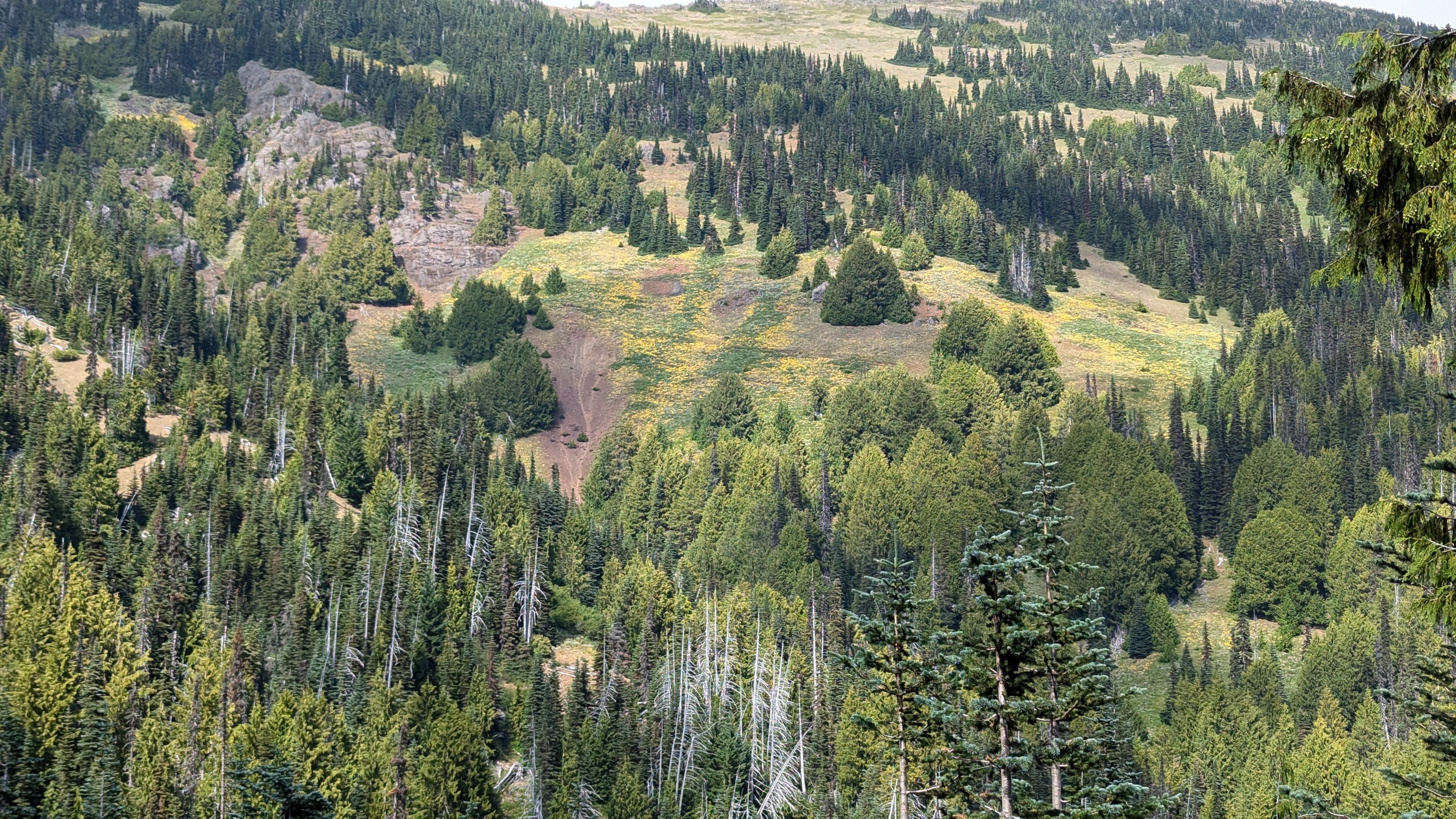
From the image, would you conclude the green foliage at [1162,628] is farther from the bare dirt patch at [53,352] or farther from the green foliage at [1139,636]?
the bare dirt patch at [53,352]

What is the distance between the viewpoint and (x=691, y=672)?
5546 inches

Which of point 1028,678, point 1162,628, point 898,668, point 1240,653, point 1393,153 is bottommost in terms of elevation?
point 1162,628

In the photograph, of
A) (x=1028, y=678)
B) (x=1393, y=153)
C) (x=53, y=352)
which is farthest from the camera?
(x=53, y=352)

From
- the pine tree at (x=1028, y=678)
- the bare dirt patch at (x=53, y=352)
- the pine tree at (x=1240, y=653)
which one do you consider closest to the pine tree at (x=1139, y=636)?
the pine tree at (x=1240, y=653)

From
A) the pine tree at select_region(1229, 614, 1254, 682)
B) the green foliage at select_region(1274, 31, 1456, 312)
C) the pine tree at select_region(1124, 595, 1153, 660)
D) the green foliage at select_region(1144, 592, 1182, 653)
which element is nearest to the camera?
the green foliage at select_region(1274, 31, 1456, 312)

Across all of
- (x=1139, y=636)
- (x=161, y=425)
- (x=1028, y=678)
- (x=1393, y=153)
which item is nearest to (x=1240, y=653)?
(x=1139, y=636)

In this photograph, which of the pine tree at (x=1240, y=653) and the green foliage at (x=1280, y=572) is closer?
the pine tree at (x=1240, y=653)

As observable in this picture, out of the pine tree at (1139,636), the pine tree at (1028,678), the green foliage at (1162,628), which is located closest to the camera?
the pine tree at (1028,678)

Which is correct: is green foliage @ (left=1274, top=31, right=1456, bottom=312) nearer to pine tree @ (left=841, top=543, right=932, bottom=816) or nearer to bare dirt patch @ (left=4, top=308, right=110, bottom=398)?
pine tree @ (left=841, top=543, right=932, bottom=816)

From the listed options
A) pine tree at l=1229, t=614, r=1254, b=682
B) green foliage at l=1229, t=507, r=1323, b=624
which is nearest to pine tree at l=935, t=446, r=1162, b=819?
pine tree at l=1229, t=614, r=1254, b=682

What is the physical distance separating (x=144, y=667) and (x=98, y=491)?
32870 mm

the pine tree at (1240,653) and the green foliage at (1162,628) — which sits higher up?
the pine tree at (1240,653)

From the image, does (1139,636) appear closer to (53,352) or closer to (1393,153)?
(53,352)

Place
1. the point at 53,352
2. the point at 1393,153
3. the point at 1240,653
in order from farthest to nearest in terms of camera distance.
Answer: the point at 53,352 < the point at 1240,653 < the point at 1393,153
